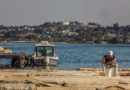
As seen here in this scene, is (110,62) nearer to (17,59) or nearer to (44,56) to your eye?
(44,56)

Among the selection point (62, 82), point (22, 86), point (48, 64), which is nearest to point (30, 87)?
point (22, 86)

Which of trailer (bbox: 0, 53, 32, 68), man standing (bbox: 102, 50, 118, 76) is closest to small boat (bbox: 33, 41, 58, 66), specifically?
trailer (bbox: 0, 53, 32, 68)

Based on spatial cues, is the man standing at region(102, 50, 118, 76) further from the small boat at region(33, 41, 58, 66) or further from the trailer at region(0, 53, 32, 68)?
the trailer at region(0, 53, 32, 68)

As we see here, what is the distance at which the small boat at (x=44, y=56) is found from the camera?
152 ft

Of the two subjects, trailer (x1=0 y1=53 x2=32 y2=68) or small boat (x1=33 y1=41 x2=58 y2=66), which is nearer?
trailer (x1=0 y1=53 x2=32 y2=68)

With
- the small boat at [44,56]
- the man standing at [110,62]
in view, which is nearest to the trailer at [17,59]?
the small boat at [44,56]

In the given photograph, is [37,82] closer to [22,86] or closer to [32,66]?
[22,86]

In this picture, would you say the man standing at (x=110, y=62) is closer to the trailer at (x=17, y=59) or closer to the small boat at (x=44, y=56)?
the small boat at (x=44, y=56)

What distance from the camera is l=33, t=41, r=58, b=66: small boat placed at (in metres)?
46.4

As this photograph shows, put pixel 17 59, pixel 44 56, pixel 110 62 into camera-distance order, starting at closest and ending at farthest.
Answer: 1. pixel 110 62
2. pixel 44 56
3. pixel 17 59

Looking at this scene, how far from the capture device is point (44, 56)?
4703 centimetres

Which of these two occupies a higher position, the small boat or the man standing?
the man standing

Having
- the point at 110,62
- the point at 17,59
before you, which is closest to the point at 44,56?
the point at 17,59

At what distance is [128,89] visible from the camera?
14.1m
